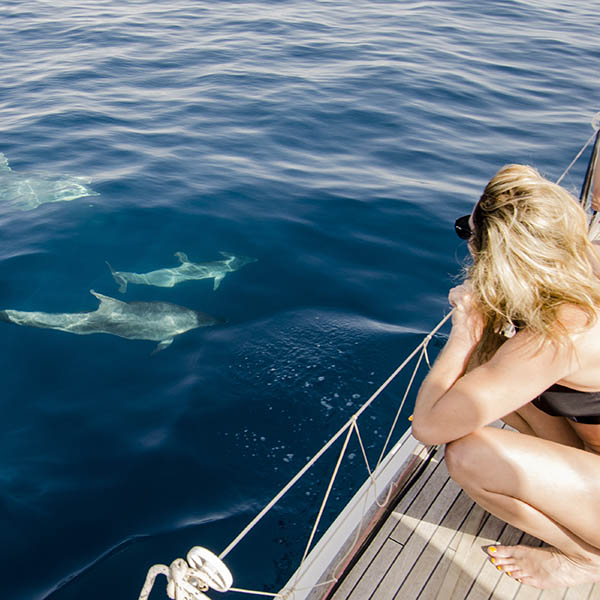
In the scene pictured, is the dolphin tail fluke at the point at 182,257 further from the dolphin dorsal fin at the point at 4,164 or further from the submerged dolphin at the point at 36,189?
the dolphin dorsal fin at the point at 4,164

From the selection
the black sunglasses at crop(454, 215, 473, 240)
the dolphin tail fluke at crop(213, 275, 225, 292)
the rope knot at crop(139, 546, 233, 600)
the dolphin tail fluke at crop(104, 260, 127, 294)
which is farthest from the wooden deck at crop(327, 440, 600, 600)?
the dolphin tail fluke at crop(104, 260, 127, 294)

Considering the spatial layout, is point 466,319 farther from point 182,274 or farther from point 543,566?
point 182,274

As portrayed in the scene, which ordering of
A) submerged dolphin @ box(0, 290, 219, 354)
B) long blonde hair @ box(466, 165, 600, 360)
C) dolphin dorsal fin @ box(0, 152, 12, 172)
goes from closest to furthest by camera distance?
long blonde hair @ box(466, 165, 600, 360) < submerged dolphin @ box(0, 290, 219, 354) < dolphin dorsal fin @ box(0, 152, 12, 172)

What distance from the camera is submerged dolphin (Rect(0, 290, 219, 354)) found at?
6.57 metres

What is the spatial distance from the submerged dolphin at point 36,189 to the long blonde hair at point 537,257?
27.3 ft

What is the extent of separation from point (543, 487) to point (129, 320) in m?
5.13

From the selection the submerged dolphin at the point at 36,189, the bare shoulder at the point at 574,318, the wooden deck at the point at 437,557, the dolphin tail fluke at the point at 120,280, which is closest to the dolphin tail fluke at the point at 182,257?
the dolphin tail fluke at the point at 120,280

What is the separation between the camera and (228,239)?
27.6 feet

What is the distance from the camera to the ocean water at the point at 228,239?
454 centimetres

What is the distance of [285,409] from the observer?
537 cm

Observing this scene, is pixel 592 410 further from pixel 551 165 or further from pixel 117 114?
pixel 117 114

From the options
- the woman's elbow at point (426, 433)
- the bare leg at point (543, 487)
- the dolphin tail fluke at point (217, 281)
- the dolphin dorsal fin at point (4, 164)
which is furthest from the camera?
the dolphin dorsal fin at point (4, 164)

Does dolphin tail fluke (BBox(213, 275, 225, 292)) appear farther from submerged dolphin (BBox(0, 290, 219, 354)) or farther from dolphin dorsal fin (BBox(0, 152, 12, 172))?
dolphin dorsal fin (BBox(0, 152, 12, 172))

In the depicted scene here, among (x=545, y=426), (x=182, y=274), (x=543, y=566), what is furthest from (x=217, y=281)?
(x=543, y=566)
